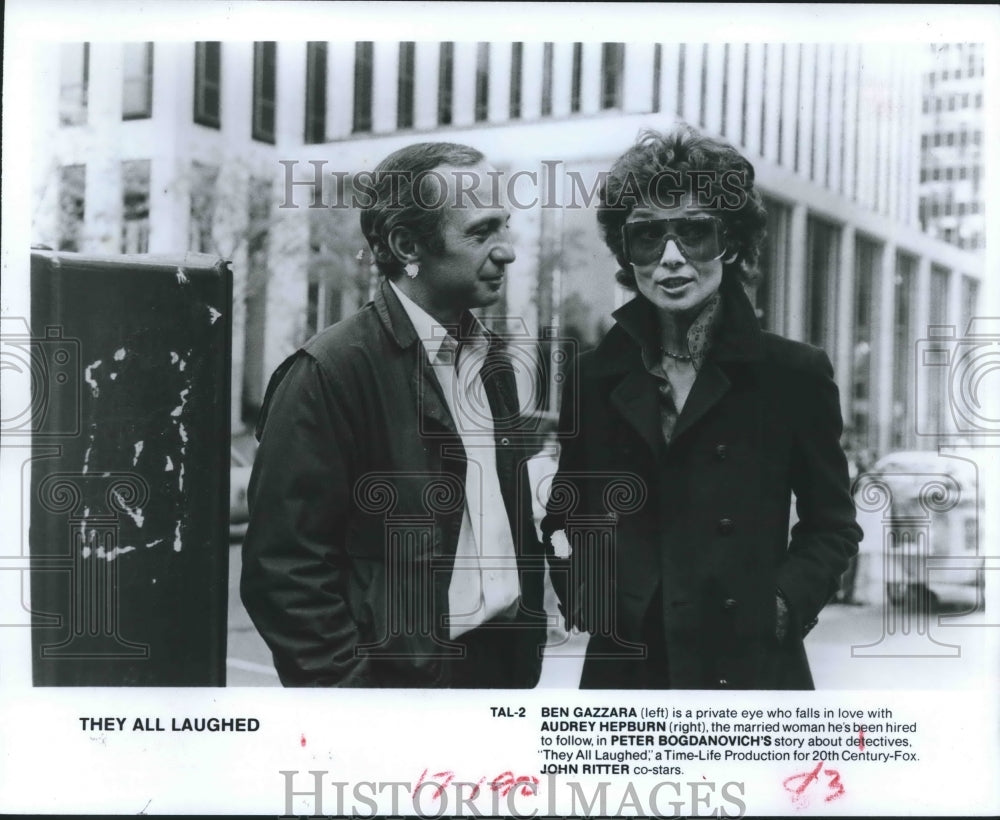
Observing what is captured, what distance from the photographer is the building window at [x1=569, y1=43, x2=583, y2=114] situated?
4.57 m

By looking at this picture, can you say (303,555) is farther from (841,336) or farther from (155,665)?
(841,336)

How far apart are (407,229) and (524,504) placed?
1100 mm

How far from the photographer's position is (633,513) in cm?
448

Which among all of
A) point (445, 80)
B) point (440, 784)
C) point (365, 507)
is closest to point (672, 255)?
point (445, 80)

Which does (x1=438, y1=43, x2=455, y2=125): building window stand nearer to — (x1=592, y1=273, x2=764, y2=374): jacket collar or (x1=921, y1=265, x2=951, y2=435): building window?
(x1=592, y1=273, x2=764, y2=374): jacket collar

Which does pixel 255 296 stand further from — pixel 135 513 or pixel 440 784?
pixel 440 784

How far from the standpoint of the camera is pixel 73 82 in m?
4.61

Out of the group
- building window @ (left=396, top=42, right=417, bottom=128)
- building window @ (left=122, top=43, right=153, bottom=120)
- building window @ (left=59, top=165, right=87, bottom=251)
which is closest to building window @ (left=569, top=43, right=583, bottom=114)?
building window @ (left=396, top=42, right=417, bottom=128)

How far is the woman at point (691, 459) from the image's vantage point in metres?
4.48

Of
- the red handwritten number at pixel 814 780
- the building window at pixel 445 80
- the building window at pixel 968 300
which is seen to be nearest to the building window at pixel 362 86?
the building window at pixel 445 80

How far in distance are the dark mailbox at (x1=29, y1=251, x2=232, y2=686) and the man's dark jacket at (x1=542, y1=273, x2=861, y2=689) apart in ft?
4.29

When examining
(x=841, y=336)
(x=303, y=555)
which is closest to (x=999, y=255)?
(x=841, y=336)

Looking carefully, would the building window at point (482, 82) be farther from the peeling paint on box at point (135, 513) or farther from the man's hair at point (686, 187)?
the peeling paint on box at point (135, 513)

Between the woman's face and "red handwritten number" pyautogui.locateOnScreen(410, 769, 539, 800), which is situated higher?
the woman's face
